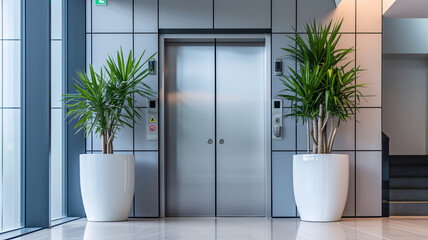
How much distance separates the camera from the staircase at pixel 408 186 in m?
6.44

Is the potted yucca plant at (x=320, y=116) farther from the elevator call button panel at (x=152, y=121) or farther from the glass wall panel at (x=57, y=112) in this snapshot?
the glass wall panel at (x=57, y=112)

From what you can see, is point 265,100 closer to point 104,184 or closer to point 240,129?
point 240,129

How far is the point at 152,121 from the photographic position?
6086 millimetres

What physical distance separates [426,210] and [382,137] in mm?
1150

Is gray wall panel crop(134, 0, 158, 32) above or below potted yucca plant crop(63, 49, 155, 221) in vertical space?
above

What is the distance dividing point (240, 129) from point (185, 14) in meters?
1.52

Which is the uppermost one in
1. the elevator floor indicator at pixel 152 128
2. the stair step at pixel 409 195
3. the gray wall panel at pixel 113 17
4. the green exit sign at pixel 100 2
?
the green exit sign at pixel 100 2

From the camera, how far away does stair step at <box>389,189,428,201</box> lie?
669cm

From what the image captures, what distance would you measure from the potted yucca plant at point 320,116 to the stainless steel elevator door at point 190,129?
3.29ft

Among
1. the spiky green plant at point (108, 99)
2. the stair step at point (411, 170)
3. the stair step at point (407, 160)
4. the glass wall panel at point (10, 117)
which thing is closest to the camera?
the glass wall panel at point (10, 117)

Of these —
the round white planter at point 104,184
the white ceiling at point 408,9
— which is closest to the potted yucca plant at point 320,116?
the white ceiling at point 408,9

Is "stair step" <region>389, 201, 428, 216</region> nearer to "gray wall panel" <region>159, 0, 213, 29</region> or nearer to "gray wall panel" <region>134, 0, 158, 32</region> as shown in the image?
"gray wall panel" <region>159, 0, 213, 29</region>

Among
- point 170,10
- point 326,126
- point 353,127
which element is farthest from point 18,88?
point 353,127

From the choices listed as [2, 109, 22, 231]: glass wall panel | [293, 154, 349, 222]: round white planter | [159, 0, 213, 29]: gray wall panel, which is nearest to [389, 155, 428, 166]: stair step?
[293, 154, 349, 222]: round white planter
